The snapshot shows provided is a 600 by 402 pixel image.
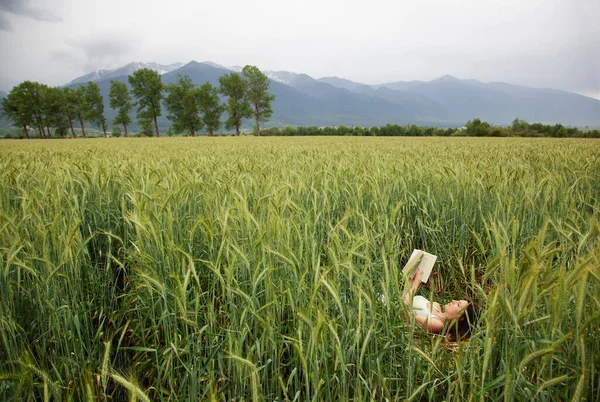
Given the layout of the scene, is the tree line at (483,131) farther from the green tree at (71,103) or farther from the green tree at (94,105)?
the green tree at (71,103)

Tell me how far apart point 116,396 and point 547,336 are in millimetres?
1585

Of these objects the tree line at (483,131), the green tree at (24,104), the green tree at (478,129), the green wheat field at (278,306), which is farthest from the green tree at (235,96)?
the green wheat field at (278,306)

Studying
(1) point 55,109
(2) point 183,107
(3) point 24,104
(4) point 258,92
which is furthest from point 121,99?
(4) point 258,92

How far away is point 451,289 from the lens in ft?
7.55

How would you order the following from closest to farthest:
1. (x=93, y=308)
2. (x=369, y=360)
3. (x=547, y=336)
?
(x=547, y=336) → (x=369, y=360) → (x=93, y=308)

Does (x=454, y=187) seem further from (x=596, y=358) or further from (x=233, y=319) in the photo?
(x=233, y=319)

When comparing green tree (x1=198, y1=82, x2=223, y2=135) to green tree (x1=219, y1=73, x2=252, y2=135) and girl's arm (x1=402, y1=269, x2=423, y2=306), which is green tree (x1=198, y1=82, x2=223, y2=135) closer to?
green tree (x1=219, y1=73, x2=252, y2=135)

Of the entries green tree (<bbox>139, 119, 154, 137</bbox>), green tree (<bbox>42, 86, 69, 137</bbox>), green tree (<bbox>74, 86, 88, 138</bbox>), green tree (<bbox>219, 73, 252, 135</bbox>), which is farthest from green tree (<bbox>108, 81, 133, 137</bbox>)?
green tree (<bbox>219, 73, 252, 135</bbox>)

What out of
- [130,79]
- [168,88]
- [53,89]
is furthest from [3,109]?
[168,88]

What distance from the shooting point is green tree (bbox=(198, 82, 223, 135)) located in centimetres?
5394

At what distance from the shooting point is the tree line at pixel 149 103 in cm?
5038

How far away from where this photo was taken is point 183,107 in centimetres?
5500

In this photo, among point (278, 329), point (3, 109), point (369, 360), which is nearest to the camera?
point (369, 360)

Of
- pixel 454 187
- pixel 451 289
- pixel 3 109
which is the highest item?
pixel 3 109
